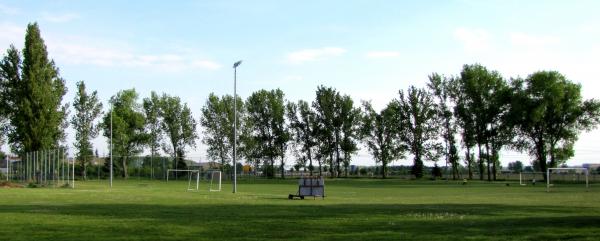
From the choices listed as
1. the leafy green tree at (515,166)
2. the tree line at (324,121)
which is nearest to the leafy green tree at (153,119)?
the tree line at (324,121)

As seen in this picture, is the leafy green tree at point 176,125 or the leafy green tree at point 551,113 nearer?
the leafy green tree at point 551,113

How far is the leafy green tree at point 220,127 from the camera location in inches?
4006

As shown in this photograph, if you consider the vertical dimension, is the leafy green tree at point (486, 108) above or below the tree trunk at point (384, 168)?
above

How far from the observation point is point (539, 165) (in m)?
85.1

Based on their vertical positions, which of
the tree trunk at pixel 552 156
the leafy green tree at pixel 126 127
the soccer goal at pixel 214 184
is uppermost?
the leafy green tree at pixel 126 127

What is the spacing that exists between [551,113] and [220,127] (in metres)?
51.9

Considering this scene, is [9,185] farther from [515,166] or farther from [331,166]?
[515,166]

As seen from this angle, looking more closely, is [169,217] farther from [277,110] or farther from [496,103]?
[277,110]

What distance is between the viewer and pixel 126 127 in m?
94.1

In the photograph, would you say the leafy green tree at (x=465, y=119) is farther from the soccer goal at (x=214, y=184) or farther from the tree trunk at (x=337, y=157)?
the soccer goal at (x=214, y=184)

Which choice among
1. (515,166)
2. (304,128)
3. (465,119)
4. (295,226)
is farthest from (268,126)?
(295,226)

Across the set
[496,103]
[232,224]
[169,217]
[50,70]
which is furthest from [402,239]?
[496,103]

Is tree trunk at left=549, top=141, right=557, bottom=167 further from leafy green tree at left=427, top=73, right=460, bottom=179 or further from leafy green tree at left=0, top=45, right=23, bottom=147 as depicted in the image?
leafy green tree at left=0, top=45, right=23, bottom=147

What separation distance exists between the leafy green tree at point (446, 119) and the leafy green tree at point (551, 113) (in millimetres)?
10907
